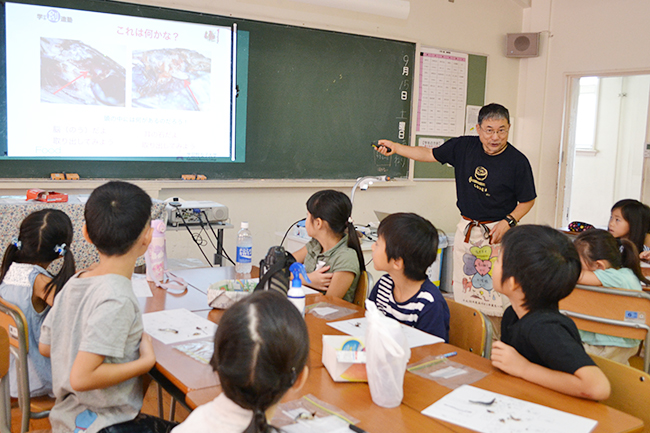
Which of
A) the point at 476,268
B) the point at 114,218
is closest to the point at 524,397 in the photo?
the point at 114,218

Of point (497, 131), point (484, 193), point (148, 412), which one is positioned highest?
point (497, 131)

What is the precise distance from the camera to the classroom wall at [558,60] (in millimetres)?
5215

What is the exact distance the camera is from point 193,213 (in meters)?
3.44

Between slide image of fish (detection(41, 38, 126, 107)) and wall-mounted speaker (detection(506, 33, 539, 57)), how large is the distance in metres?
3.78

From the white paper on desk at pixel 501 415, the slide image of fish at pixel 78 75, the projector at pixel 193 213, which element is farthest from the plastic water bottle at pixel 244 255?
the slide image of fish at pixel 78 75

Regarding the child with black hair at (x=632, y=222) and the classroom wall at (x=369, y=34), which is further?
the classroom wall at (x=369, y=34)

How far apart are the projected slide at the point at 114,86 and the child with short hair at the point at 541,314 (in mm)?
2989

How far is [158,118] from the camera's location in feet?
13.0

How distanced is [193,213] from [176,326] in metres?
1.71

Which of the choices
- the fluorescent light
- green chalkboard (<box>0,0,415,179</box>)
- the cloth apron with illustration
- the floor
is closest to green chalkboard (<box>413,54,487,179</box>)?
green chalkboard (<box>0,0,415,179</box>)

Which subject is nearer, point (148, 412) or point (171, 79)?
point (148, 412)

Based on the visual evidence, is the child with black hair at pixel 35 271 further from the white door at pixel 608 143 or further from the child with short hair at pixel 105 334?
the white door at pixel 608 143

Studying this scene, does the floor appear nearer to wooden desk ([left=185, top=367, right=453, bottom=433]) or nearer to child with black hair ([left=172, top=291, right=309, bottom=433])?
wooden desk ([left=185, top=367, right=453, bottom=433])

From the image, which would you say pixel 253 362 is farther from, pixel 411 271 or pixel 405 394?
pixel 411 271
